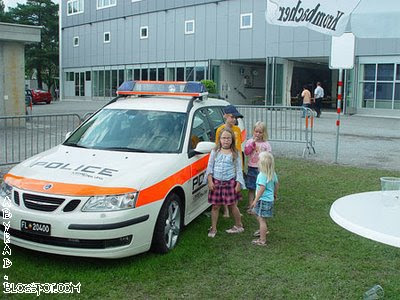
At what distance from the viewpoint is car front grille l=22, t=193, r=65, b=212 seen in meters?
4.46

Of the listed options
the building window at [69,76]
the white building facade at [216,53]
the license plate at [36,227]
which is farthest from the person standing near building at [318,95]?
the building window at [69,76]

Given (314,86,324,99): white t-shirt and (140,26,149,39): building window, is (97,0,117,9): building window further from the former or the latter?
(314,86,324,99): white t-shirt

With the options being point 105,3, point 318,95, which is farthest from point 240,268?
point 105,3

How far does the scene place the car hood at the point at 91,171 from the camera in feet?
15.0

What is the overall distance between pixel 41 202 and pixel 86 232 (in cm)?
55

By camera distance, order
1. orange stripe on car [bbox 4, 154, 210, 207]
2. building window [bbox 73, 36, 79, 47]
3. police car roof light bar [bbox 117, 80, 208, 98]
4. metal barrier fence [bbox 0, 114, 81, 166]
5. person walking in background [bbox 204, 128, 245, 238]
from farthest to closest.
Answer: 1. building window [bbox 73, 36, 79, 47]
2. metal barrier fence [bbox 0, 114, 81, 166]
3. police car roof light bar [bbox 117, 80, 208, 98]
4. person walking in background [bbox 204, 128, 245, 238]
5. orange stripe on car [bbox 4, 154, 210, 207]

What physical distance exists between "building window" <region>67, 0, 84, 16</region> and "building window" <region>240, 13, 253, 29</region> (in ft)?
71.5

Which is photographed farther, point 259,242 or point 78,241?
point 259,242

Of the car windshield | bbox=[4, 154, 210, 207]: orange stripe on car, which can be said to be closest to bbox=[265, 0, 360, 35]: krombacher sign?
the car windshield

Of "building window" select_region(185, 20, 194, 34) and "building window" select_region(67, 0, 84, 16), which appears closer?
"building window" select_region(185, 20, 194, 34)

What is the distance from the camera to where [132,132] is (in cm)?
589

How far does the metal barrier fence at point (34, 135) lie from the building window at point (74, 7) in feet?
135

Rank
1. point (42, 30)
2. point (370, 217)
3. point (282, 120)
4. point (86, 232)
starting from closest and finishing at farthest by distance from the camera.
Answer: point (370, 217) → point (86, 232) → point (282, 120) → point (42, 30)

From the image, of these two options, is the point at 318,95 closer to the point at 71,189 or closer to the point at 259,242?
the point at 259,242
